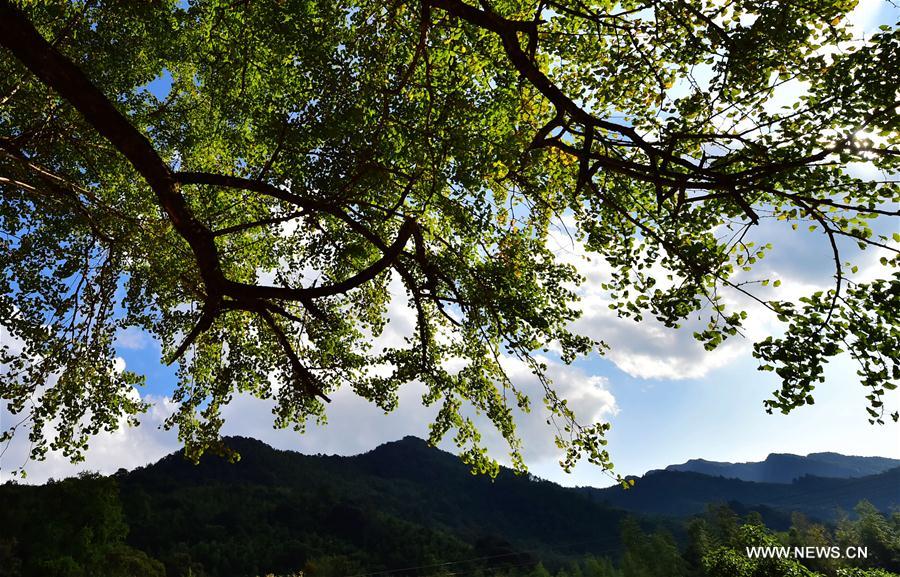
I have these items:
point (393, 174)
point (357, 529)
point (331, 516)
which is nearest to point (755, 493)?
point (357, 529)

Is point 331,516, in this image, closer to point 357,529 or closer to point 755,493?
point 357,529

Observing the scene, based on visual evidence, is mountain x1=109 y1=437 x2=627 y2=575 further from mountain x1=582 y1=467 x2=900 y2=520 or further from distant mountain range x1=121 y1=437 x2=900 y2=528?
mountain x1=582 y1=467 x2=900 y2=520

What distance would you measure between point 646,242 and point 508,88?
116 inches

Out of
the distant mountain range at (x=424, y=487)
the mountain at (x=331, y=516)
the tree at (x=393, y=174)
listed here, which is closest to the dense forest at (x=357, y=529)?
the mountain at (x=331, y=516)

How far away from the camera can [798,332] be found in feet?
17.3

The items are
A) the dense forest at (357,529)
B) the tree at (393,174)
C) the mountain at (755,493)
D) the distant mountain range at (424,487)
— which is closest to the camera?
the tree at (393,174)

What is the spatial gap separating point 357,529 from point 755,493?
171 meters

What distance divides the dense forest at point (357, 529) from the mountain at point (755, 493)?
61051 millimetres

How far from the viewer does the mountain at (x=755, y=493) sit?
156 m

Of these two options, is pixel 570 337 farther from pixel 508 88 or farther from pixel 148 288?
pixel 148 288

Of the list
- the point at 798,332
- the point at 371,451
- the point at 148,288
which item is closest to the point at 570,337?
the point at 798,332

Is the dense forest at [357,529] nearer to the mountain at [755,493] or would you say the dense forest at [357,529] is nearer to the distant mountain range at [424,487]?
the distant mountain range at [424,487]

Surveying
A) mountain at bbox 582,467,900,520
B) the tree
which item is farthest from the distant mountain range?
the tree

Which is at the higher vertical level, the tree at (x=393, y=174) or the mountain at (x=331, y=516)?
the tree at (x=393, y=174)
